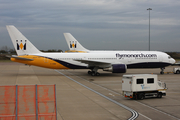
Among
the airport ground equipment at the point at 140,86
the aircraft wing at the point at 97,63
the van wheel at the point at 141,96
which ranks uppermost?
the aircraft wing at the point at 97,63

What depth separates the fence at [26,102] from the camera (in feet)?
31.9

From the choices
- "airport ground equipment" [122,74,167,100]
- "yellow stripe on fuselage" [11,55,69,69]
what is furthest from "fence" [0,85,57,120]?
"yellow stripe on fuselage" [11,55,69,69]

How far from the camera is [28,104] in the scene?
388 inches

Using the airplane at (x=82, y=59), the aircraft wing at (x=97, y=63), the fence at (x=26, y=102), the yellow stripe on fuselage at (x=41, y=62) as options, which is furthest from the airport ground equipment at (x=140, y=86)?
the yellow stripe on fuselage at (x=41, y=62)

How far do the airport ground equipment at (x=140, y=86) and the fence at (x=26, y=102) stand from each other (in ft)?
25.1

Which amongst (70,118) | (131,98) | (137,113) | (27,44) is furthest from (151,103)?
(27,44)

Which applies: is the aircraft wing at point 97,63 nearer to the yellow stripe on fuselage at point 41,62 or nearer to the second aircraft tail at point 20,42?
the yellow stripe on fuselage at point 41,62

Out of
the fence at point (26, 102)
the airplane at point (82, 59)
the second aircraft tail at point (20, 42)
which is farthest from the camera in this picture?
the second aircraft tail at point (20, 42)

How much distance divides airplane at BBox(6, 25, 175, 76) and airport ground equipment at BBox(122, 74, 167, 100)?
43.1ft

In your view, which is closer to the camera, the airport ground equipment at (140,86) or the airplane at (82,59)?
the airport ground equipment at (140,86)

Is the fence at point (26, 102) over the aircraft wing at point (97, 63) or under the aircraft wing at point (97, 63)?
under

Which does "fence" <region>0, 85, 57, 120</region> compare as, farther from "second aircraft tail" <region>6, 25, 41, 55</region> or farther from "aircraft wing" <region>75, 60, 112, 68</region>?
"second aircraft tail" <region>6, 25, 41, 55</region>

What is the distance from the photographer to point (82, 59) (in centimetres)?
3194

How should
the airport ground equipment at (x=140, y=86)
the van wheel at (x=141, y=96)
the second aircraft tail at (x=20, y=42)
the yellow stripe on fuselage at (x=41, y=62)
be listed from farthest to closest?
the second aircraft tail at (x=20, y=42) → the yellow stripe on fuselage at (x=41, y=62) → the van wheel at (x=141, y=96) → the airport ground equipment at (x=140, y=86)
